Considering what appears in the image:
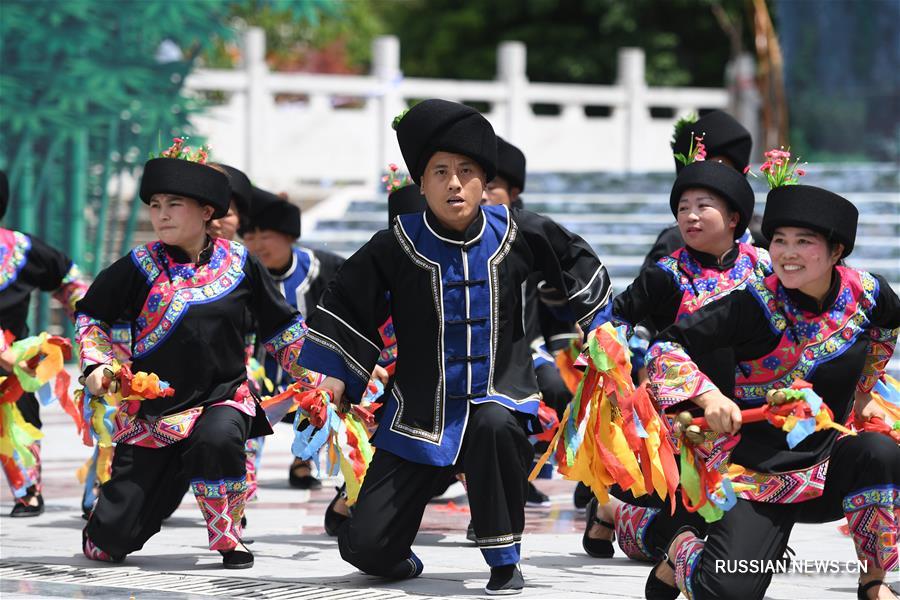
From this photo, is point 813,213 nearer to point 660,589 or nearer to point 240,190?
point 660,589

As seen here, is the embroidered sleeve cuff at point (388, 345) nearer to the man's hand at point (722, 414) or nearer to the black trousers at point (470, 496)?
the black trousers at point (470, 496)

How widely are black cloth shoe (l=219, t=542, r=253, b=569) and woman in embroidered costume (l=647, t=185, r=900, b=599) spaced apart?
5.45 feet

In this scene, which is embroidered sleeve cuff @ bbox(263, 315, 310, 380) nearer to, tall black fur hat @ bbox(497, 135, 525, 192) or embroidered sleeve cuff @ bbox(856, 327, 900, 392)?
tall black fur hat @ bbox(497, 135, 525, 192)

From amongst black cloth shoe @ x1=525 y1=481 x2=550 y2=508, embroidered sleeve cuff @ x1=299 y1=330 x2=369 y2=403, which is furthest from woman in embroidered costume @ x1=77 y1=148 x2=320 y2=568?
black cloth shoe @ x1=525 y1=481 x2=550 y2=508

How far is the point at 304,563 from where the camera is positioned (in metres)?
6.46

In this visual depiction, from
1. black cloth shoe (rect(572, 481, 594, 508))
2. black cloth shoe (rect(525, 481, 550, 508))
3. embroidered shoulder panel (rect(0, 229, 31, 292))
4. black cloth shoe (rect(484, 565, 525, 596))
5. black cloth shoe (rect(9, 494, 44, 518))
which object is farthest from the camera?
black cloth shoe (rect(525, 481, 550, 508))

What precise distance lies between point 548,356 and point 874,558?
3.27 metres

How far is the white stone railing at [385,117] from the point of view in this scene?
20.6 metres

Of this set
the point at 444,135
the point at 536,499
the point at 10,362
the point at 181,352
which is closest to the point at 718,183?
the point at 444,135

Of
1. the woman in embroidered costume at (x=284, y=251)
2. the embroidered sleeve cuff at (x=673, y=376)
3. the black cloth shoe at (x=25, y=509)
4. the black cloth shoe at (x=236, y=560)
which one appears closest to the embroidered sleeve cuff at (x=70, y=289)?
the black cloth shoe at (x=25, y=509)

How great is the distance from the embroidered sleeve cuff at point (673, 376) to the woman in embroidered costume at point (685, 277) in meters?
0.79

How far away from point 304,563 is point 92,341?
1198mm

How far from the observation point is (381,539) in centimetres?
584

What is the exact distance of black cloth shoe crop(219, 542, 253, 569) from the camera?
6.33m
